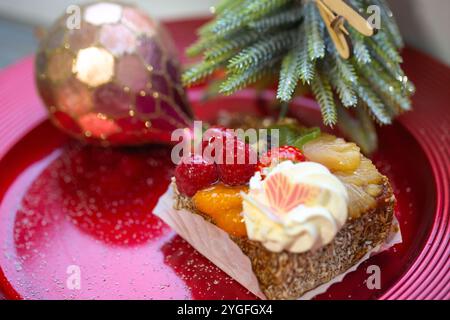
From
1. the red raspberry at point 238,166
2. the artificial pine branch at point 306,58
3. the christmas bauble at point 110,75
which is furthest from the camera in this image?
the christmas bauble at point 110,75

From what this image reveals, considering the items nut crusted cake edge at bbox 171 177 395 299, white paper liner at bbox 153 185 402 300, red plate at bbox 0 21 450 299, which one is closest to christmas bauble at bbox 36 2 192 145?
red plate at bbox 0 21 450 299

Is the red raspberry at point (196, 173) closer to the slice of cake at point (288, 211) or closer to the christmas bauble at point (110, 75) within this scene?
the slice of cake at point (288, 211)

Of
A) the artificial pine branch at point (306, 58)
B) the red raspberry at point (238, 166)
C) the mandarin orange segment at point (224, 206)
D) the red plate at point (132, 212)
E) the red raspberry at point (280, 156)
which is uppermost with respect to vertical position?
the artificial pine branch at point (306, 58)

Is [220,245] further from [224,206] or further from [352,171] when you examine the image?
[352,171]

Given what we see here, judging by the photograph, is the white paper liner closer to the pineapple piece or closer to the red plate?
the red plate

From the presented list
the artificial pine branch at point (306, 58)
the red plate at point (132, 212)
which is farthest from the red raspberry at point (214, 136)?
the red plate at point (132, 212)

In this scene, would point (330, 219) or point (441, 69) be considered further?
point (441, 69)
